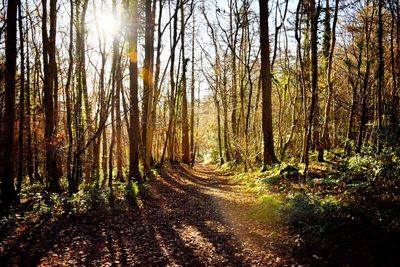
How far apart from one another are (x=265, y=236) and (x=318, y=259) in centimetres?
165

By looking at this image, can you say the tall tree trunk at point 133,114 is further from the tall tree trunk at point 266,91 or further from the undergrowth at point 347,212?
the undergrowth at point 347,212

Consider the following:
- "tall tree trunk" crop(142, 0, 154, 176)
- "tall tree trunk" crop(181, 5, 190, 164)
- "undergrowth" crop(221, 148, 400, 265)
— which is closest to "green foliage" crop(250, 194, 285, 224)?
"undergrowth" crop(221, 148, 400, 265)

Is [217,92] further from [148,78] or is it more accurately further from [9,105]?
[9,105]

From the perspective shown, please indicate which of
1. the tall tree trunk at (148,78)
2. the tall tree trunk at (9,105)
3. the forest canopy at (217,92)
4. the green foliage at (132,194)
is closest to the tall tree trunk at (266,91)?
the forest canopy at (217,92)

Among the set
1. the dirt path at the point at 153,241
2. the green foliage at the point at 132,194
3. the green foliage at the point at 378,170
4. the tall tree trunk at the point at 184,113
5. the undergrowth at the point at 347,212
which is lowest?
the dirt path at the point at 153,241

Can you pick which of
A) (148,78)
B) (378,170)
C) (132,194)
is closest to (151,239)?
(132,194)

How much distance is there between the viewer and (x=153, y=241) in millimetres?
6691

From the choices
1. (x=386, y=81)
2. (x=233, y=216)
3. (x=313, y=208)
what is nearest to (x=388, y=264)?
(x=313, y=208)

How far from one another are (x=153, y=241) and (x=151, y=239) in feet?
0.49

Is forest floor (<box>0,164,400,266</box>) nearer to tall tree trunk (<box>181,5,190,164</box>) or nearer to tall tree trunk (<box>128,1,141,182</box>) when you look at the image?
tall tree trunk (<box>128,1,141,182</box>)

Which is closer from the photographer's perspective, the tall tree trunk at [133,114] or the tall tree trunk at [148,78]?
the tall tree trunk at [133,114]

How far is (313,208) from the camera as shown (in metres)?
6.36

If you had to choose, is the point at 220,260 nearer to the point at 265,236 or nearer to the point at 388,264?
the point at 265,236

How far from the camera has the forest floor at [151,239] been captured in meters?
5.51
